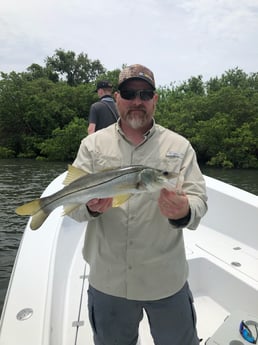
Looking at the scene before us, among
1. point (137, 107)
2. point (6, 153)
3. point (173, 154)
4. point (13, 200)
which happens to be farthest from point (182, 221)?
point (6, 153)

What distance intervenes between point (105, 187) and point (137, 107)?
56 cm

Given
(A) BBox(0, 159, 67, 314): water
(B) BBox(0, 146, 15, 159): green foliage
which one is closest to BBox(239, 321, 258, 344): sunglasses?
(A) BBox(0, 159, 67, 314): water

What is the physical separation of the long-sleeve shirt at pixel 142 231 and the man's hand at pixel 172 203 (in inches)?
5.5

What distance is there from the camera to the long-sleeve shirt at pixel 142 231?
1.76 meters

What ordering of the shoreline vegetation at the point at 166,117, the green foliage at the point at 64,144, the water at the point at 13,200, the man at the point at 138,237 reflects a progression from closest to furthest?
the man at the point at 138,237 < the water at the point at 13,200 < the shoreline vegetation at the point at 166,117 < the green foliage at the point at 64,144

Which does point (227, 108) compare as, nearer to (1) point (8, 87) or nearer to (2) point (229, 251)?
(1) point (8, 87)

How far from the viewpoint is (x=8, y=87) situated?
40438 millimetres

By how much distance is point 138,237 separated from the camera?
5.79 feet

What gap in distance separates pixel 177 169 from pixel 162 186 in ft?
1.01

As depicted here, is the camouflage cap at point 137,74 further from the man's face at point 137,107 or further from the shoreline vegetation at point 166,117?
the shoreline vegetation at point 166,117

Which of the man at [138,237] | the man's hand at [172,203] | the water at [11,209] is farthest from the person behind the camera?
the water at [11,209]

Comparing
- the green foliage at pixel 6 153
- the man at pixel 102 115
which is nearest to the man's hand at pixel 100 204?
the man at pixel 102 115

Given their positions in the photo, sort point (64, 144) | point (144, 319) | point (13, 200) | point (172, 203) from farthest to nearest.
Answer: point (64, 144)
point (13, 200)
point (144, 319)
point (172, 203)

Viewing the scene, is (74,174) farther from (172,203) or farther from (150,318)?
(150,318)
